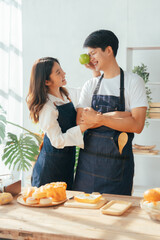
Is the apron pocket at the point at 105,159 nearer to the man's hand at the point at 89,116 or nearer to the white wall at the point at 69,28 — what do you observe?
the man's hand at the point at 89,116

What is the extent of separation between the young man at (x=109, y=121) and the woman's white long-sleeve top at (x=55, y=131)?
0.10 meters

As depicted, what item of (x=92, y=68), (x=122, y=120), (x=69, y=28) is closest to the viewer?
(x=122, y=120)

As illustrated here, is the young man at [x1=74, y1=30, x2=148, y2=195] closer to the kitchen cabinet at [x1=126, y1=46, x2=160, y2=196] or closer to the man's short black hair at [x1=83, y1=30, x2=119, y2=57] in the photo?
the man's short black hair at [x1=83, y1=30, x2=119, y2=57]

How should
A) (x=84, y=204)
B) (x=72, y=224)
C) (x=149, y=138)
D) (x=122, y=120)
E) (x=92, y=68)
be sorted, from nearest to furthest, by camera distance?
(x=72, y=224)
(x=84, y=204)
(x=122, y=120)
(x=92, y=68)
(x=149, y=138)

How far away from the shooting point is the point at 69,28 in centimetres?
448

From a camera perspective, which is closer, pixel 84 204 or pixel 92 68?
pixel 84 204

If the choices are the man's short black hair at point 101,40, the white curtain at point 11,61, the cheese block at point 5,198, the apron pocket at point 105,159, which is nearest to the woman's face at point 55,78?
the man's short black hair at point 101,40

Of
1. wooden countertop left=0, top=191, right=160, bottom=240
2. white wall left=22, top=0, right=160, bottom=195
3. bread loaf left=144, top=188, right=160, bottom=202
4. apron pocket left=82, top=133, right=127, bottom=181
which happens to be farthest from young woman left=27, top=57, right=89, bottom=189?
white wall left=22, top=0, right=160, bottom=195

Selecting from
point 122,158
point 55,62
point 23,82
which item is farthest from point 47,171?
point 23,82

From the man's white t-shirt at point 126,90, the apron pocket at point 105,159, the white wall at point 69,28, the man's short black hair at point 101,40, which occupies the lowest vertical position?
the apron pocket at point 105,159

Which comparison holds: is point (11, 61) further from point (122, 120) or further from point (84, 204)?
point (84, 204)

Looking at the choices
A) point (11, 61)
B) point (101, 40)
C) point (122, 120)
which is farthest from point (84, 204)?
point (11, 61)

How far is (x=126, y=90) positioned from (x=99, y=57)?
32cm

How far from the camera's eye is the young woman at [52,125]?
7.72ft
